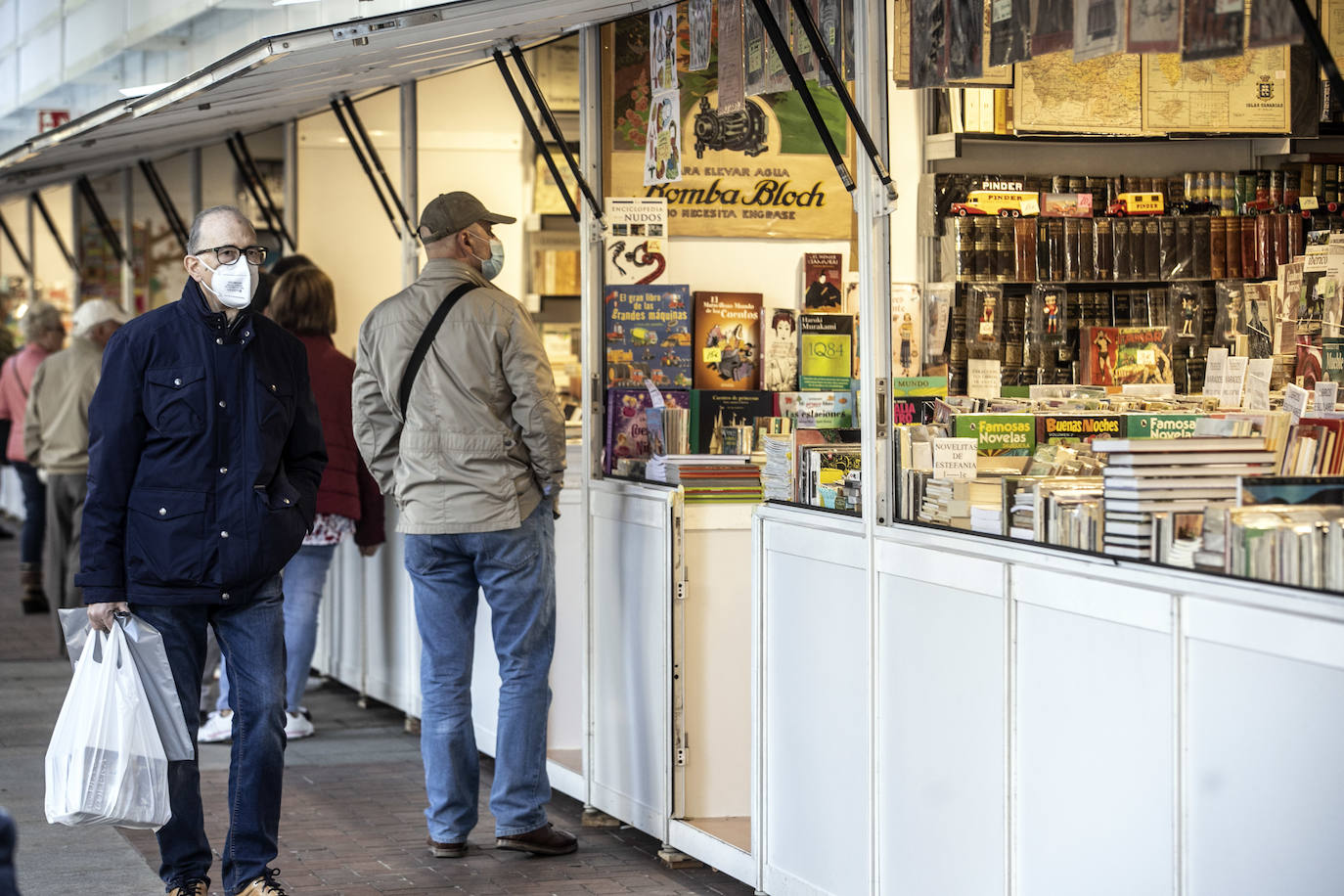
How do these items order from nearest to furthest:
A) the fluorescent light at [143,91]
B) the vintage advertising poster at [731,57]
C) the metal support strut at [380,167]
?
the vintage advertising poster at [731,57]
the fluorescent light at [143,91]
the metal support strut at [380,167]

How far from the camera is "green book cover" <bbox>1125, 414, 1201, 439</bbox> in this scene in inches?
208

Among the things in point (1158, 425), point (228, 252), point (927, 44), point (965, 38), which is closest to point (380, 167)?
point (228, 252)

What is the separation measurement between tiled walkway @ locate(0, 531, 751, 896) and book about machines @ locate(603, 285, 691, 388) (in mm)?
1528

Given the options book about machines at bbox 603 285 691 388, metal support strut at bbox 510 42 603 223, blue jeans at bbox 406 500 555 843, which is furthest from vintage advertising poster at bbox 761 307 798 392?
blue jeans at bbox 406 500 555 843

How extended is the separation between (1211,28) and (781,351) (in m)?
2.91

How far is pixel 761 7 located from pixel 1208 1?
1.66 meters

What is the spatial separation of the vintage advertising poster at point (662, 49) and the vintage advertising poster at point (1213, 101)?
2.52 m

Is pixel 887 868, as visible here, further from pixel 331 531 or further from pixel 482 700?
pixel 331 531

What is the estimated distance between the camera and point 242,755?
449 cm

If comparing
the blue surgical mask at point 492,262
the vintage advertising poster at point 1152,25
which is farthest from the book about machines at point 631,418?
the vintage advertising poster at point 1152,25

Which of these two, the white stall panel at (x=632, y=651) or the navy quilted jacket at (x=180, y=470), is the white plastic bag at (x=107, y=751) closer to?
the navy quilted jacket at (x=180, y=470)

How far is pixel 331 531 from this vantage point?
281 inches

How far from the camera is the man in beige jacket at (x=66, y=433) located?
913 cm

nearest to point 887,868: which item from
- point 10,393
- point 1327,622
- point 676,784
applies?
point 676,784
